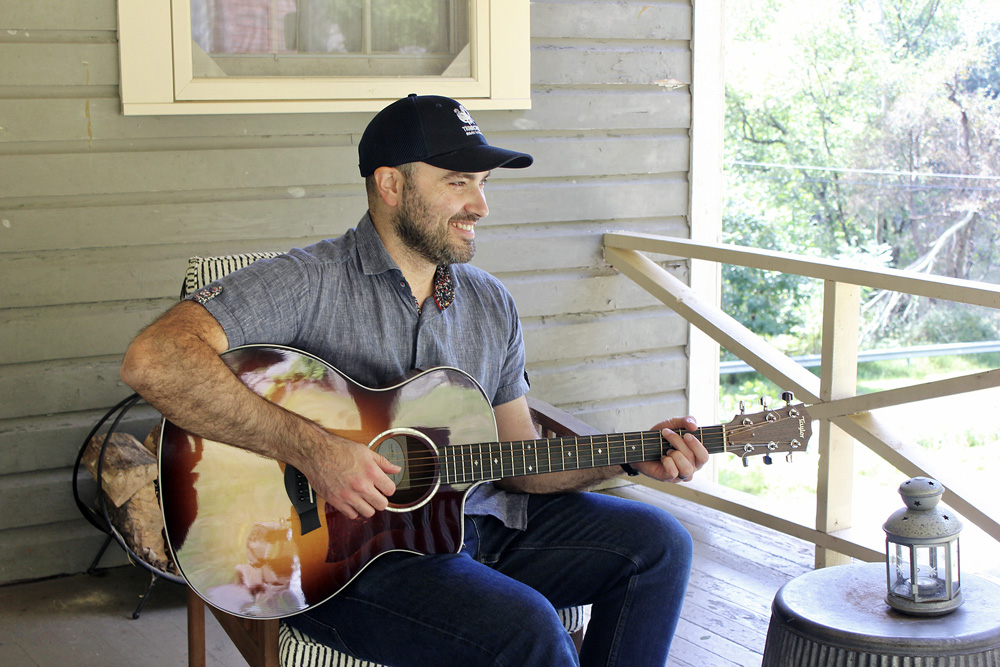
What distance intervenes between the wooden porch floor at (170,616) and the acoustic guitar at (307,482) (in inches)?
33.7

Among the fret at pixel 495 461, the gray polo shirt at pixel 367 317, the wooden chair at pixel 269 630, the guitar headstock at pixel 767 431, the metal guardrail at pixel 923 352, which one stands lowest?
the metal guardrail at pixel 923 352

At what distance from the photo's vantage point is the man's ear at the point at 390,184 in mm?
1896

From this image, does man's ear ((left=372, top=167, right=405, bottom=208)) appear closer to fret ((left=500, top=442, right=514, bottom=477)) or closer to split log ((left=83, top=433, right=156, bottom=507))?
fret ((left=500, top=442, right=514, bottom=477))

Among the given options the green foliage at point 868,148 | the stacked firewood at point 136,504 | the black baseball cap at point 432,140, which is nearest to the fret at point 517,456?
the black baseball cap at point 432,140

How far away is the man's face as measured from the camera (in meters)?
1.89

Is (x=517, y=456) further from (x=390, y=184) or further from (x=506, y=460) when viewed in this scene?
(x=390, y=184)

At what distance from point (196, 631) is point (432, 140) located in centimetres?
113

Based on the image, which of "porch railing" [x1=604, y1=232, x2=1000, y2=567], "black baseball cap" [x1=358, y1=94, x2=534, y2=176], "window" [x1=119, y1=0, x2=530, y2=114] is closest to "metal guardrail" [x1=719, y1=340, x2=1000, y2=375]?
"porch railing" [x1=604, y1=232, x2=1000, y2=567]

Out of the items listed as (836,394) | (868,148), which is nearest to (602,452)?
(836,394)

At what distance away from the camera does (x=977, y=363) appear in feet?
29.3

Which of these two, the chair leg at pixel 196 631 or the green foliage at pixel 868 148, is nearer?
the chair leg at pixel 196 631

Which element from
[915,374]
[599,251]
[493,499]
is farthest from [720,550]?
[915,374]

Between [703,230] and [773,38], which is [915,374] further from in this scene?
[703,230]

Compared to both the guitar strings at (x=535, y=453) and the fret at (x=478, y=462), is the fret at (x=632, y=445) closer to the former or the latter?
the guitar strings at (x=535, y=453)
